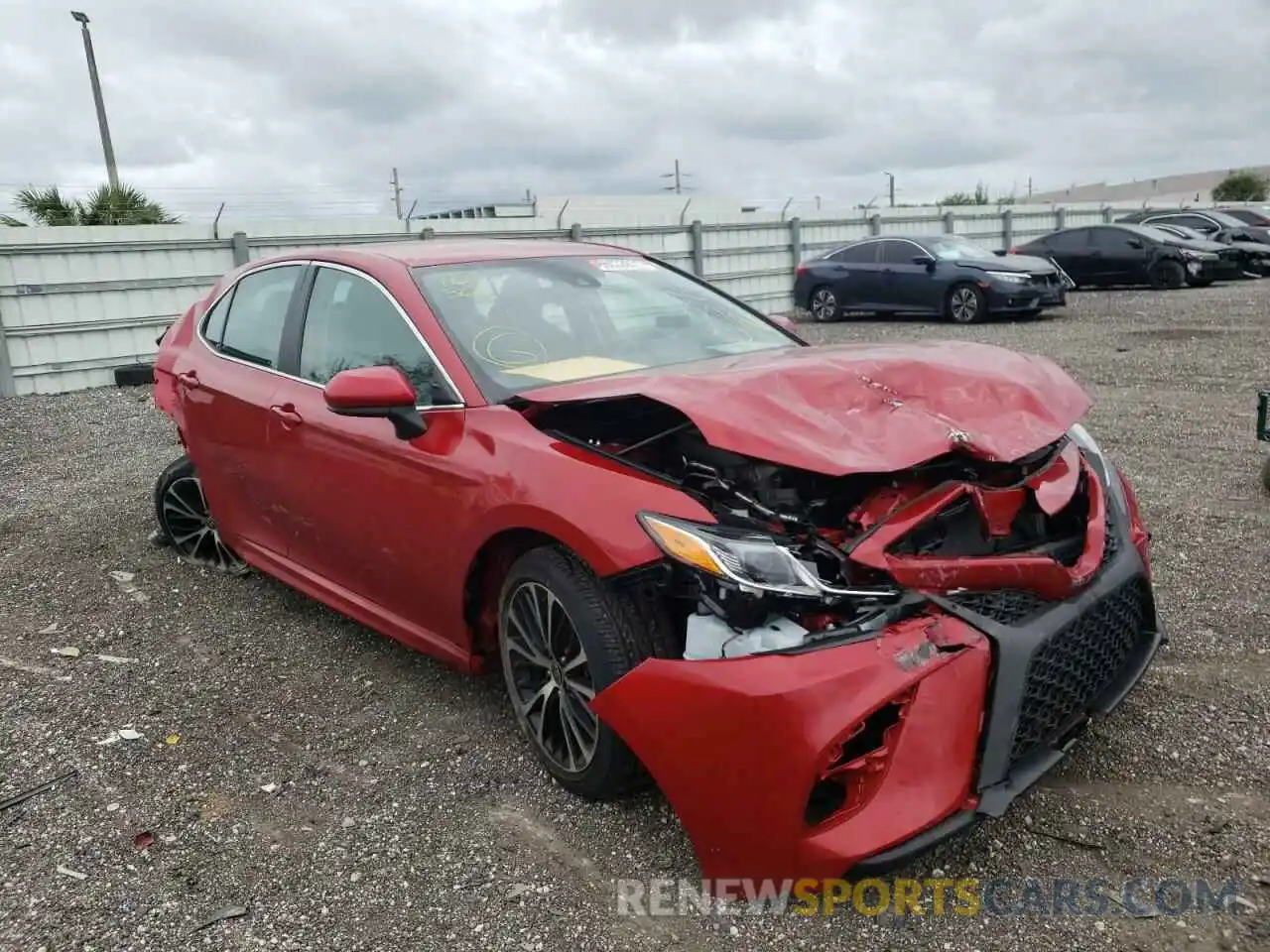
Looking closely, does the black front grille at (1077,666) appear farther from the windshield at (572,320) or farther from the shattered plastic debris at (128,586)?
the shattered plastic debris at (128,586)

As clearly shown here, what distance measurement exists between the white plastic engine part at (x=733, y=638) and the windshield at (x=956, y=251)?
1365 centimetres

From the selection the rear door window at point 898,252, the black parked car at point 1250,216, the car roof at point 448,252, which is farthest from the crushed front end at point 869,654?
the black parked car at point 1250,216

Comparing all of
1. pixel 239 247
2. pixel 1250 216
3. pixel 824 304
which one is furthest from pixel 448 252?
Result: pixel 1250 216

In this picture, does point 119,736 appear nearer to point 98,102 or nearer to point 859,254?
point 859,254

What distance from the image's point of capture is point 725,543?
2383mm

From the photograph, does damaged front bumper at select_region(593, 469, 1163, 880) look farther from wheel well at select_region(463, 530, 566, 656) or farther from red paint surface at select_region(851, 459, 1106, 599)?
wheel well at select_region(463, 530, 566, 656)

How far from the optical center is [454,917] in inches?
94.3

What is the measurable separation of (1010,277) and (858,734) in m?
13.6

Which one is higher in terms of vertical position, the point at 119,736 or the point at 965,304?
the point at 965,304

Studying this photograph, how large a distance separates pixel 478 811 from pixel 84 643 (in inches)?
94.3

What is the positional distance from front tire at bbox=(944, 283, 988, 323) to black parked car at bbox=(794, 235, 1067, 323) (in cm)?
1

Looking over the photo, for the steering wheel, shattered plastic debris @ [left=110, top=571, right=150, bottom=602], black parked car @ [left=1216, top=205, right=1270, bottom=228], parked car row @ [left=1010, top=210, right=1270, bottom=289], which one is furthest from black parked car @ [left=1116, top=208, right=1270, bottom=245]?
shattered plastic debris @ [left=110, top=571, right=150, bottom=602]

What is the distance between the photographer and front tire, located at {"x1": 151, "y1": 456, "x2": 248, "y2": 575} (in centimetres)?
501

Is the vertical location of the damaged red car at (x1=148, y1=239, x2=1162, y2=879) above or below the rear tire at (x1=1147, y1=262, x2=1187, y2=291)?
above
